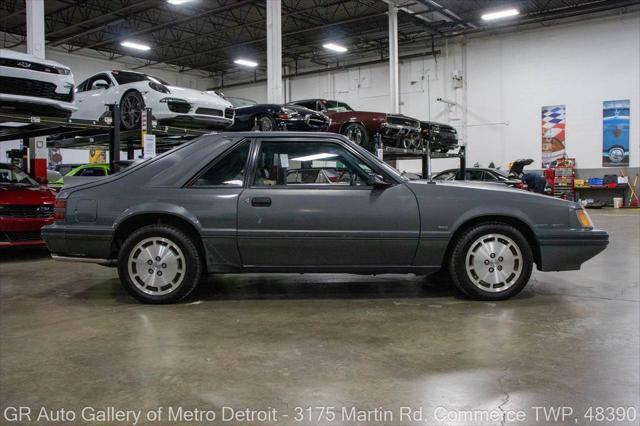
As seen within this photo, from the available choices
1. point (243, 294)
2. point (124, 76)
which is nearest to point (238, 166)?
point (243, 294)

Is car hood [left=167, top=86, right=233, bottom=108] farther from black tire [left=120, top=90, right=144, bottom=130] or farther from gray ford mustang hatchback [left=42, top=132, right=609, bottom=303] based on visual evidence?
gray ford mustang hatchback [left=42, top=132, right=609, bottom=303]

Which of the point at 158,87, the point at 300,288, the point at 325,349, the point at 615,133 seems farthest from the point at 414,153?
the point at 615,133

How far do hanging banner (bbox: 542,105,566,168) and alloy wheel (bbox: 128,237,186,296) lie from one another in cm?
1832

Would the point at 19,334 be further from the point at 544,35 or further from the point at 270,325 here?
the point at 544,35

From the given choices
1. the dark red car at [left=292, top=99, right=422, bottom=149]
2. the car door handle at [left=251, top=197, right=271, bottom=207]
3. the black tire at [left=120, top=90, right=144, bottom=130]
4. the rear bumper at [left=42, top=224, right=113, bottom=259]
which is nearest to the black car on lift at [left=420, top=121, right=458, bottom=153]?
the dark red car at [left=292, top=99, right=422, bottom=149]

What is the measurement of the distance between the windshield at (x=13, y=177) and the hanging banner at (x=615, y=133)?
18.4m

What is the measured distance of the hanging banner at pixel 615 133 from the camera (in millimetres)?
17562

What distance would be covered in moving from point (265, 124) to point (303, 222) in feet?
17.2

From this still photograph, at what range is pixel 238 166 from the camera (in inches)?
156

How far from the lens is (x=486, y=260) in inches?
153

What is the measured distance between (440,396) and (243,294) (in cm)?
243

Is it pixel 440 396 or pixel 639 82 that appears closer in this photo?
pixel 440 396

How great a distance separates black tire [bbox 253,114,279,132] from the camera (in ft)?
28.2

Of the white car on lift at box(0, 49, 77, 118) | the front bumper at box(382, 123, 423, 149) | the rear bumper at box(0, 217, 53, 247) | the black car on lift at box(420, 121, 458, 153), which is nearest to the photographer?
the white car on lift at box(0, 49, 77, 118)
